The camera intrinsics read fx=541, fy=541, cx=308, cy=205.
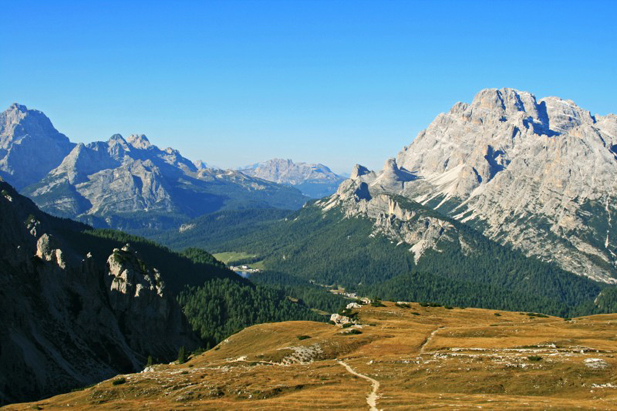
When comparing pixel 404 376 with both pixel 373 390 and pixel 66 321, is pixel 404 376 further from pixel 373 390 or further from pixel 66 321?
pixel 66 321

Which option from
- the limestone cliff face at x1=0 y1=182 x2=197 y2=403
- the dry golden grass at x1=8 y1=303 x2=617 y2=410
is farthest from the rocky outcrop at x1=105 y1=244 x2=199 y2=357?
the dry golden grass at x1=8 y1=303 x2=617 y2=410

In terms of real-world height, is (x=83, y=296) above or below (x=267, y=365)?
above

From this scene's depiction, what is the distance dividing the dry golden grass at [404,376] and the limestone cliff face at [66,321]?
75.5 feet

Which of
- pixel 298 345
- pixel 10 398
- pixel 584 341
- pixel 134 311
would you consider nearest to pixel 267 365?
pixel 298 345

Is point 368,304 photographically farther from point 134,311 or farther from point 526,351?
point 526,351

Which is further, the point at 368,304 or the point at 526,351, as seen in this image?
the point at 368,304

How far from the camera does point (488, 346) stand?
344 feet

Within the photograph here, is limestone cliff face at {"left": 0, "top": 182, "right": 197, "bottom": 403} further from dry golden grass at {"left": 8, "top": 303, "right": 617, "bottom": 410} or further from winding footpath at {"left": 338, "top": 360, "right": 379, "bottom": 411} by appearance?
winding footpath at {"left": 338, "top": 360, "right": 379, "bottom": 411}

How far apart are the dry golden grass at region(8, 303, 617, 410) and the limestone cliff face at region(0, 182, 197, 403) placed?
23.0 meters

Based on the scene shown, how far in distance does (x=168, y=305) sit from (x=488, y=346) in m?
117

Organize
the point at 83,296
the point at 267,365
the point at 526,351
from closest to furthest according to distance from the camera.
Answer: the point at 526,351 < the point at 267,365 < the point at 83,296

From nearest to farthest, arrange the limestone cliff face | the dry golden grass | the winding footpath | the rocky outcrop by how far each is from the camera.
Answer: the winding footpath < the dry golden grass < the limestone cliff face < the rocky outcrop

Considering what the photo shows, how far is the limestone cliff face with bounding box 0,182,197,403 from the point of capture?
113188mm

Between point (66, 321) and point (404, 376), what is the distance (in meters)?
99.1
